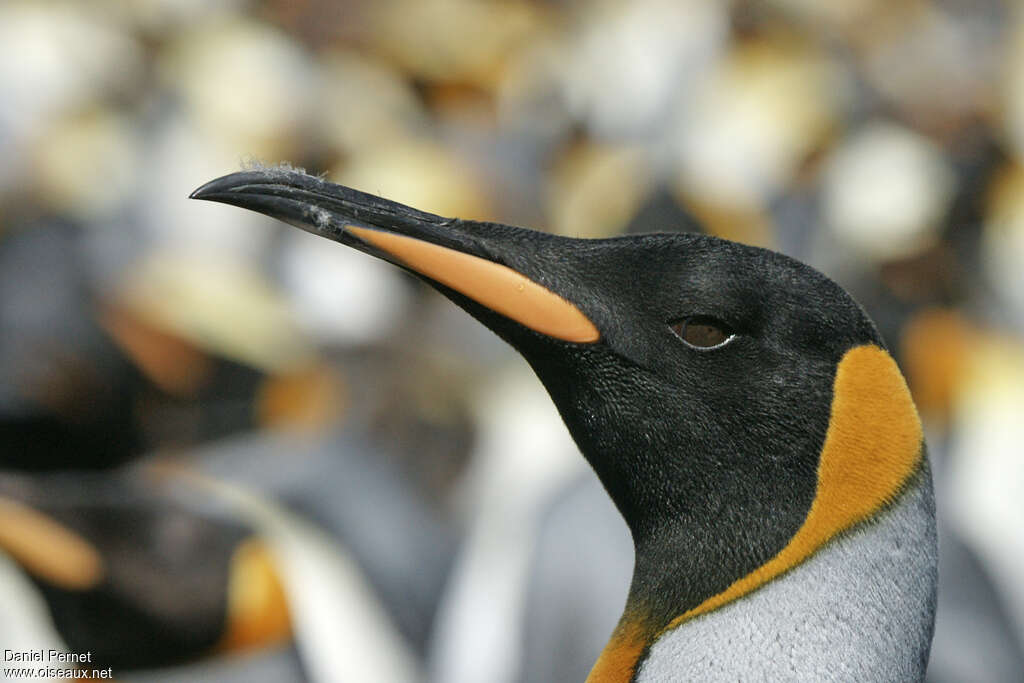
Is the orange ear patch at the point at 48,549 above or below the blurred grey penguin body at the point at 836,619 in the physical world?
below

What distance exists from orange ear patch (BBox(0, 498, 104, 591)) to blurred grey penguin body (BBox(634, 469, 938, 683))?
1.10m

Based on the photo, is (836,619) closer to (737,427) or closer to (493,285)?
(737,427)

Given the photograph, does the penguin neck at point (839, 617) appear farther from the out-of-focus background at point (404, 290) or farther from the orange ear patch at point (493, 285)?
the out-of-focus background at point (404, 290)

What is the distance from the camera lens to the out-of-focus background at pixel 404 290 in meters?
1.90

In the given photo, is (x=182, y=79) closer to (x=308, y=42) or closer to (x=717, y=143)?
(x=308, y=42)

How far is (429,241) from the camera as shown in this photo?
73 cm

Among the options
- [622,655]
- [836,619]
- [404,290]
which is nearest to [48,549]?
[622,655]

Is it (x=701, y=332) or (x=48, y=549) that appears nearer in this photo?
(x=701, y=332)

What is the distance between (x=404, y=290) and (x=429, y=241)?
2745 millimetres

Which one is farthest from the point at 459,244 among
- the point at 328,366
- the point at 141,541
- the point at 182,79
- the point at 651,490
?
the point at 182,79

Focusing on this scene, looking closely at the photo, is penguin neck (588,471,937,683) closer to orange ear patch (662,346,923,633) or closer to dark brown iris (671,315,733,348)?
orange ear patch (662,346,923,633)

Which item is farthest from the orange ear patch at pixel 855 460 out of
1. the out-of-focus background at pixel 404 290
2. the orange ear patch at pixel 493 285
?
the out-of-focus background at pixel 404 290

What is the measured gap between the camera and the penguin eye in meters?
0.78

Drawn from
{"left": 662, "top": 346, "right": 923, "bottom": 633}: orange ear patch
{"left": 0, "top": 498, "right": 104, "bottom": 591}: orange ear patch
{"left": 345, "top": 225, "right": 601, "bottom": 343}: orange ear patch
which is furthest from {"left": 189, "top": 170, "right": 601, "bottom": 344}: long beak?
{"left": 0, "top": 498, "right": 104, "bottom": 591}: orange ear patch
